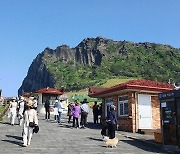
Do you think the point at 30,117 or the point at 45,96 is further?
the point at 45,96

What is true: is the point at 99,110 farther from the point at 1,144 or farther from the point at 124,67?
the point at 124,67

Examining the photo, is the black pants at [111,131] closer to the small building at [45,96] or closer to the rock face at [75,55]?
the small building at [45,96]

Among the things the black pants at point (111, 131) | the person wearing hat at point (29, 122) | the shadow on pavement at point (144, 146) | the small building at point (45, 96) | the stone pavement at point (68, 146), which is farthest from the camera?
the small building at point (45, 96)

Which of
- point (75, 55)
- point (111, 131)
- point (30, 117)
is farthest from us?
point (75, 55)


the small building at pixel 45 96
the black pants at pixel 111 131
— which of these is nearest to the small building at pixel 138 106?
the black pants at pixel 111 131

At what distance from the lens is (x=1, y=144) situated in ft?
41.2

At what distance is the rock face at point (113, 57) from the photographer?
153 meters

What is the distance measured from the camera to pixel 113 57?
174 metres

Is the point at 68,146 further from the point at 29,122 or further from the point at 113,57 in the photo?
the point at 113,57

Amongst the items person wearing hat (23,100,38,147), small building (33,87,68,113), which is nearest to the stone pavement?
person wearing hat (23,100,38,147)

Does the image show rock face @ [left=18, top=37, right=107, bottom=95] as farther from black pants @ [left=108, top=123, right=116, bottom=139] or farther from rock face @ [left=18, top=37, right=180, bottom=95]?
black pants @ [left=108, top=123, right=116, bottom=139]

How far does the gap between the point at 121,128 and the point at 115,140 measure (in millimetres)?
7732

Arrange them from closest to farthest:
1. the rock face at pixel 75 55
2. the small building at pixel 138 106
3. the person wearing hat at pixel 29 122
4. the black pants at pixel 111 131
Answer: the person wearing hat at pixel 29 122 < the black pants at pixel 111 131 < the small building at pixel 138 106 < the rock face at pixel 75 55

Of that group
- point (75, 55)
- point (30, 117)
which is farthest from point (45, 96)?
point (75, 55)
